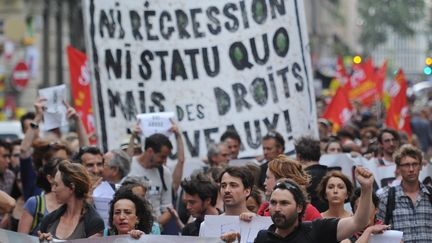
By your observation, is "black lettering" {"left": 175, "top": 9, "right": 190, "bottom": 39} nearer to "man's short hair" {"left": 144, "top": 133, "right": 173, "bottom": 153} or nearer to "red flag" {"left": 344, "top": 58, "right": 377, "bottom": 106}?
"man's short hair" {"left": 144, "top": 133, "right": 173, "bottom": 153}

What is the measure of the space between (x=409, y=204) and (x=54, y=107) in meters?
4.16

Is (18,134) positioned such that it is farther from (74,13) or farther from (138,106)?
(74,13)

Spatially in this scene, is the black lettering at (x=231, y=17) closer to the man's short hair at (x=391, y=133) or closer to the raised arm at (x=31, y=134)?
the man's short hair at (x=391, y=133)

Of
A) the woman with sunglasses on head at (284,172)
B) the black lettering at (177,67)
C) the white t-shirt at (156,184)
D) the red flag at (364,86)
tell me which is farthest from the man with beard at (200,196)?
the red flag at (364,86)

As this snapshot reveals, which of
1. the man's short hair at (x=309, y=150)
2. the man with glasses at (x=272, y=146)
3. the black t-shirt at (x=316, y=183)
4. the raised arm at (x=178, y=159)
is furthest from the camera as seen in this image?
the raised arm at (x=178, y=159)

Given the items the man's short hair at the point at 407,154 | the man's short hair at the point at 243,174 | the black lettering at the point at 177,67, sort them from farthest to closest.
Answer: the black lettering at the point at 177,67
the man's short hair at the point at 407,154
the man's short hair at the point at 243,174

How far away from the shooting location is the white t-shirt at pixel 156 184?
444 inches

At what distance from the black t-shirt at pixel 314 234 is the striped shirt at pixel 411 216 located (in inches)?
91.5

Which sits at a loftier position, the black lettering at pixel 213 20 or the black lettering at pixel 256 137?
the black lettering at pixel 213 20

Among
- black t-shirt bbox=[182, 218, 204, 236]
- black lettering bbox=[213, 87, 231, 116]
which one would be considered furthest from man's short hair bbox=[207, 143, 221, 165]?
black t-shirt bbox=[182, 218, 204, 236]

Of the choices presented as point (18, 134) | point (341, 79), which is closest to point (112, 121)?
point (18, 134)

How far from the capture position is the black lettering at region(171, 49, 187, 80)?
13680 mm

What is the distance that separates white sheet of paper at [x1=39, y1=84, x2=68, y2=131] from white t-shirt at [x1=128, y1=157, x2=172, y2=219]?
1.16m

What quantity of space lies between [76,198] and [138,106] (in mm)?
5101
